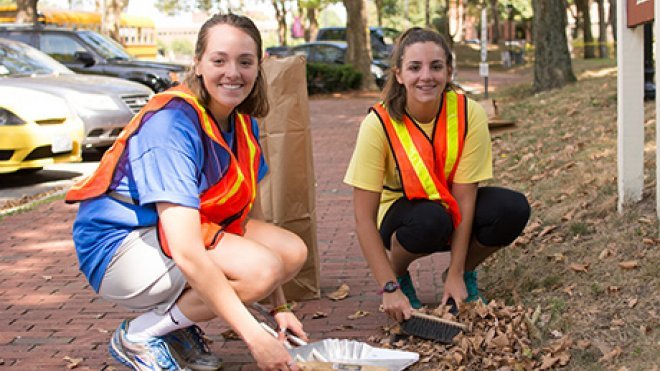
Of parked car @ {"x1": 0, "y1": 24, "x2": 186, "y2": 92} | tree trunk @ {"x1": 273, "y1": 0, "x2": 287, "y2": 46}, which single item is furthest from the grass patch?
tree trunk @ {"x1": 273, "y1": 0, "x2": 287, "y2": 46}

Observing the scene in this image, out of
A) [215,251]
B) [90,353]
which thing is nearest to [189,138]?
[215,251]

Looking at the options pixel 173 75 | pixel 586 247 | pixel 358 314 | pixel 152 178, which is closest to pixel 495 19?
pixel 173 75

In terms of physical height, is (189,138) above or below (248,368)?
above

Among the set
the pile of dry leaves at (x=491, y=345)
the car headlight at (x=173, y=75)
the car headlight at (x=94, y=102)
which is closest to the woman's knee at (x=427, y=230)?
the pile of dry leaves at (x=491, y=345)

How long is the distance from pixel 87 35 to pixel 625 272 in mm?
12939

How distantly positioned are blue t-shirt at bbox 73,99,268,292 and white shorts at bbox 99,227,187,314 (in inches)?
1.4

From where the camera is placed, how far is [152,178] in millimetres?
3293

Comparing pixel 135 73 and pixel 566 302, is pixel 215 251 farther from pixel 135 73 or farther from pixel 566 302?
pixel 135 73

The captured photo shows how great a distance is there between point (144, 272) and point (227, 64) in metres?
0.83

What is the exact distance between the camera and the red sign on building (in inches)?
190

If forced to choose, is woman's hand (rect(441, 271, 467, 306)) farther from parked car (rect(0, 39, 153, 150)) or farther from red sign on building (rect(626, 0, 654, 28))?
parked car (rect(0, 39, 153, 150))

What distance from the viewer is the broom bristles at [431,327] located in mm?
3877

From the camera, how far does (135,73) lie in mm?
14875

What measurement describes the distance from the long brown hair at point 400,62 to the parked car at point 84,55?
10285 mm
